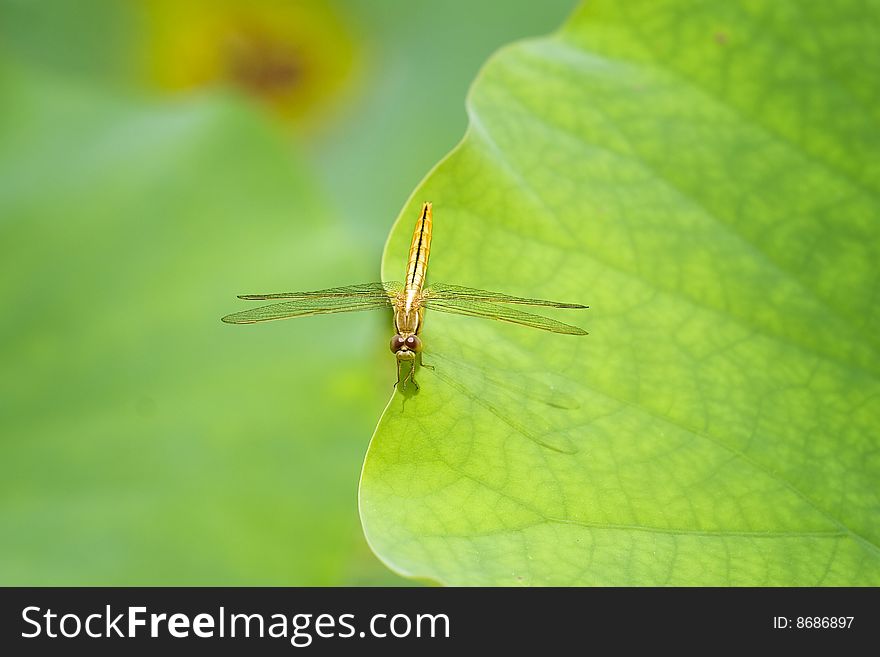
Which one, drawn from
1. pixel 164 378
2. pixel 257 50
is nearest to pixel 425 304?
pixel 164 378

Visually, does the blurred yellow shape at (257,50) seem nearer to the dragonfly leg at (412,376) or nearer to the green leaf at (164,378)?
the green leaf at (164,378)

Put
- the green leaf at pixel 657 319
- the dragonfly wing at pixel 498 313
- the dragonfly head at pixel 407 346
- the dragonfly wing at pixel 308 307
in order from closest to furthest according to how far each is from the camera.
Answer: the green leaf at pixel 657 319 → the dragonfly wing at pixel 498 313 → the dragonfly head at pixel 407 346 → the dragonfly wing at pixel 308 307

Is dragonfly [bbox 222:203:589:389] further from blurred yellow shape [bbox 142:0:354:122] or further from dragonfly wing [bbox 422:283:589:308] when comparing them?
blurred yellow shape [bbox 142:0:354:122]

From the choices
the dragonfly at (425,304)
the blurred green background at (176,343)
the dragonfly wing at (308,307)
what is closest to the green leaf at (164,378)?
the blurred green background at (176,343)

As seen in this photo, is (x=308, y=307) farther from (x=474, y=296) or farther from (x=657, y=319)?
(x=657, y=319)

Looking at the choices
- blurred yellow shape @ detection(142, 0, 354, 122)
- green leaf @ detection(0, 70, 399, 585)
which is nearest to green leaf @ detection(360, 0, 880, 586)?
green leaf @ detection(0, 70, 399, 585)
